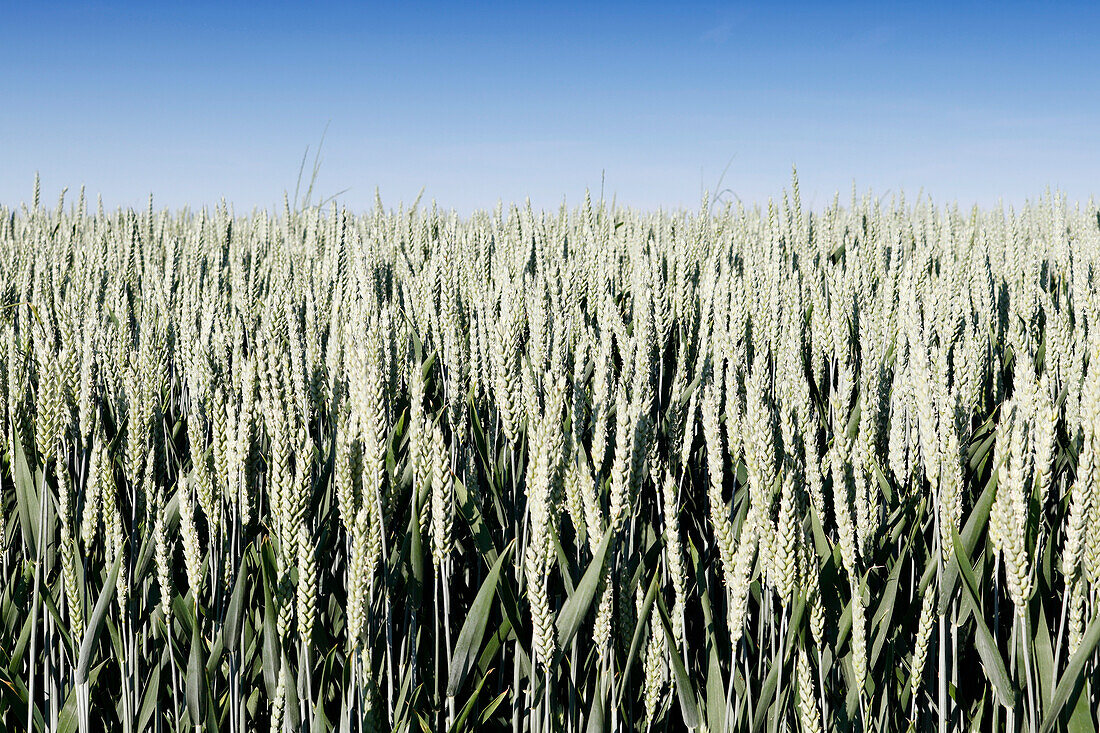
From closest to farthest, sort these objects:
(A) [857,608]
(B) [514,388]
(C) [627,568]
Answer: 1. (A) [857,608]
2. (C) [627,568]
3. (B) [514,388]

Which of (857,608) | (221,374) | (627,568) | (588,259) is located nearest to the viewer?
(857,608)

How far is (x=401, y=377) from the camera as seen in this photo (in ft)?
4.18

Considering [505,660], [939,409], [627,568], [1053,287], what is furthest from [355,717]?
[1053,287]

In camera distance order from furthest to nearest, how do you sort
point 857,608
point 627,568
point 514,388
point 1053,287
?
point 1053,287 < point 514,388 < point 627,568 < point 857,608

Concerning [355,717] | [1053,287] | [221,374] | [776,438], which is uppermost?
[1053,287]

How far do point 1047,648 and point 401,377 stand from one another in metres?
0.95

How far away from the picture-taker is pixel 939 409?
817 mm

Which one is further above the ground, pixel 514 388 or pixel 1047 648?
pixel 514 388

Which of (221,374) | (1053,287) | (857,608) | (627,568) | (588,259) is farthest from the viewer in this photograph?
(1053,287)

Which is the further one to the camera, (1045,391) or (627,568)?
(627,568)

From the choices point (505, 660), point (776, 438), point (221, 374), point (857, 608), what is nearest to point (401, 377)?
point (221, 374)

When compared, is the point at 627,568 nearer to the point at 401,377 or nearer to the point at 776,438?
the point at 776,438

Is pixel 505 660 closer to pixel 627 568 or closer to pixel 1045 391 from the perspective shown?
pixel 627 568

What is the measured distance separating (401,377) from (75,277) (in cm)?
134
